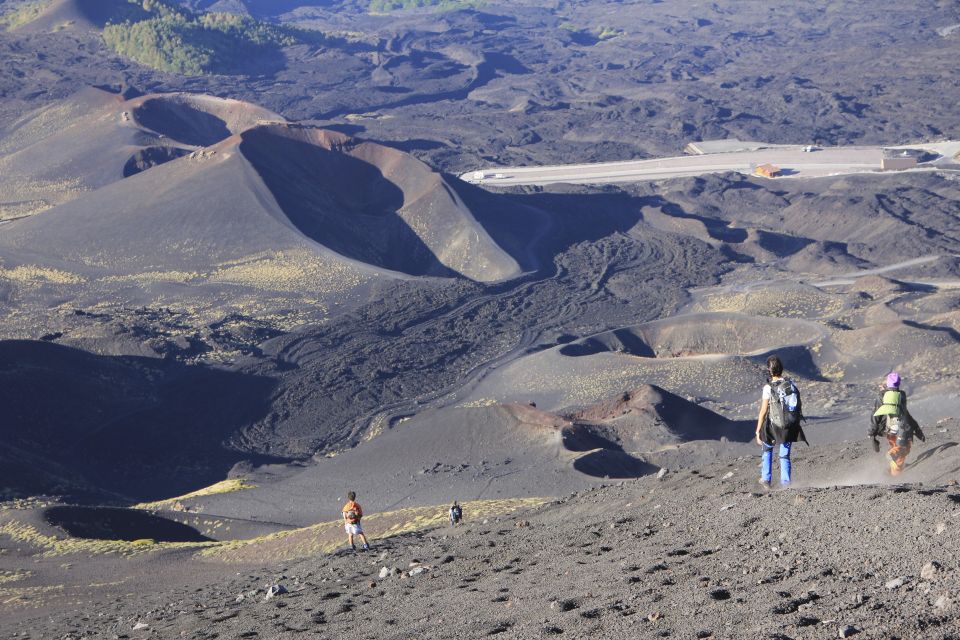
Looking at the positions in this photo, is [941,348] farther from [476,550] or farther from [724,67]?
[724,67]

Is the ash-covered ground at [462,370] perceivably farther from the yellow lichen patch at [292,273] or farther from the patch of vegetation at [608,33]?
the patch of vegetation at [608,33]

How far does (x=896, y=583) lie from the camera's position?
8422 millimetres

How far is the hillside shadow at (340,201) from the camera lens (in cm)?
6188

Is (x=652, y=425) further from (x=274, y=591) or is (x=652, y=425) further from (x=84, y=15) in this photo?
(x=84, y=15)

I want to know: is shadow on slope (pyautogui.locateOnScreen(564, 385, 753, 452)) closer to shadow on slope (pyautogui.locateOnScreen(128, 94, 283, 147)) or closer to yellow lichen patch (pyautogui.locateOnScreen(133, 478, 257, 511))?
yellow lichen patch (pyautogui.locateOnScreen(133, 478, 257, 511))

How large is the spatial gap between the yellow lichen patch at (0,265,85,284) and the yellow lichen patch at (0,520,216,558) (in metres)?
33.8

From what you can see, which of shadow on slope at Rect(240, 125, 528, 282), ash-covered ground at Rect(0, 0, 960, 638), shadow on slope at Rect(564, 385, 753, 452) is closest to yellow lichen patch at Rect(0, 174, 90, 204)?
ash-covered ground at Rect(0, 0, 960, 638)

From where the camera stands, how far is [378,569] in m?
14.9

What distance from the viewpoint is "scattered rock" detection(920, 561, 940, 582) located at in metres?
8.40

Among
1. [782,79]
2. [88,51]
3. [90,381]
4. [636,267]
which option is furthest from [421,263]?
[88,51]

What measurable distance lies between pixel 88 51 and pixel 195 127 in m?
47.7

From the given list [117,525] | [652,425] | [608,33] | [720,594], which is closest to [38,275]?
[117,525]

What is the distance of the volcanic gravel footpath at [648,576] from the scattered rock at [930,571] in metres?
0.01

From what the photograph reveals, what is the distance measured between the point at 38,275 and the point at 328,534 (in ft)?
133
